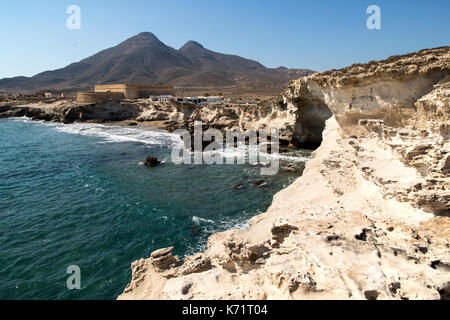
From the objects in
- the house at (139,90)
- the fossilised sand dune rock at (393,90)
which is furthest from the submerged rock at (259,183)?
the house at (139,90)

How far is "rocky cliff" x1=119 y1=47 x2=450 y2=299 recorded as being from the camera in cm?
521

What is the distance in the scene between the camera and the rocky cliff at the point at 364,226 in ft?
17.1

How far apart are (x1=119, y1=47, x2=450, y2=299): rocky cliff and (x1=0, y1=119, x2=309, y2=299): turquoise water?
259 cm

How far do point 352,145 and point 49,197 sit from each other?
19.4 m

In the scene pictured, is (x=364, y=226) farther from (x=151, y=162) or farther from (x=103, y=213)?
(x=151, y=162)

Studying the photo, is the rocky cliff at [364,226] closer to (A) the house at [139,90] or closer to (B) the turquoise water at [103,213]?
(B) the turquoise water at [103,213]

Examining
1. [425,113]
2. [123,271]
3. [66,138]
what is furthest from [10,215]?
[66,138]

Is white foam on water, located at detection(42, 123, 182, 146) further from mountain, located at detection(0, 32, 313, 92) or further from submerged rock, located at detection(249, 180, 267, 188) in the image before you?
mountain, located at detection(0, 32, 313, 92)

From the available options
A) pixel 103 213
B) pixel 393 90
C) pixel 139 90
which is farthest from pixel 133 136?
pixel 393 90

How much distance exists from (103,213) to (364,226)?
45.2 ft

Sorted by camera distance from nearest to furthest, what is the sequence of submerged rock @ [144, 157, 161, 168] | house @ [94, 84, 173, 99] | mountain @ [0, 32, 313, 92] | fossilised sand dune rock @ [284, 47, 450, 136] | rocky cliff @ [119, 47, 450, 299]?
rocky cliff @ [119, 47, 450, 299] < fossilised sand dune rock @ [284, 47, 450, 136] < submerged rock @ [144, 157, 161, 168] < house @ [94, 84, 173, 99] < mountain @ [0, 32, 313, 92]

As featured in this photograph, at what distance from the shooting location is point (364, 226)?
23.6 ft

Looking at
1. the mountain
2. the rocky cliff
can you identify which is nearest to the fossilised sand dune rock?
the rocky cliff
